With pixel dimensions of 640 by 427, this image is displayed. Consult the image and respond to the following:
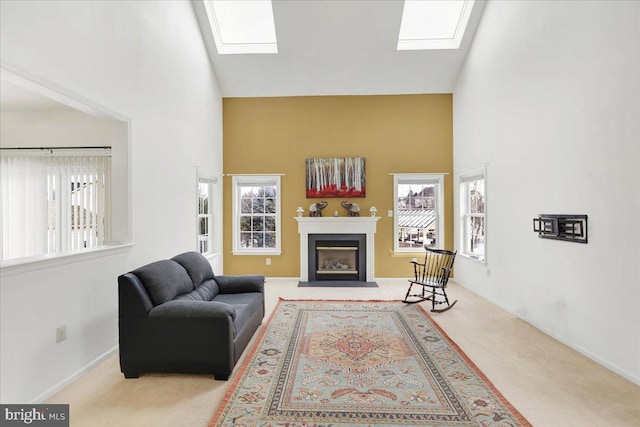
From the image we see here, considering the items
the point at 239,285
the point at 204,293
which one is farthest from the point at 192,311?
the point at 239,285

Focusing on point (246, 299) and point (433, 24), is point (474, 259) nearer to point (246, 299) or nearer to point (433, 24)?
point (246, 299)

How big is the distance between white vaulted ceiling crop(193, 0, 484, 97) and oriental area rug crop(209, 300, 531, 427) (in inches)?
172

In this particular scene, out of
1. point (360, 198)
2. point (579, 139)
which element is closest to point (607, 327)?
point (579, 139)

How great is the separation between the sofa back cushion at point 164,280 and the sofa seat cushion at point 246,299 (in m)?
0.41

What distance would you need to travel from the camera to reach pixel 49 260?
263 centimetres

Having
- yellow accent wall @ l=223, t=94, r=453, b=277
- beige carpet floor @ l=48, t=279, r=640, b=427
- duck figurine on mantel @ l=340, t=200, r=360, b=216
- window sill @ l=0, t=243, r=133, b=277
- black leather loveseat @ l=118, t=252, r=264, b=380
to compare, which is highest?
yellow accent wall @ l=223, t=94, r=453, b=277

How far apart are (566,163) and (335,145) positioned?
4.01m

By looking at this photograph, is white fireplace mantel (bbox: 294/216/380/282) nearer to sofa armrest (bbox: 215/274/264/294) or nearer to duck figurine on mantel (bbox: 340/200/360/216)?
duck figurine on mantel (bbox: 340/200/360/216)

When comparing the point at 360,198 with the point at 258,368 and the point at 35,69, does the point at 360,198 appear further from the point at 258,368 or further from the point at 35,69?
the point at 35,69

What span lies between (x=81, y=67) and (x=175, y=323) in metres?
2.23

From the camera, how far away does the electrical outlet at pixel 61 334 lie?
108 inches

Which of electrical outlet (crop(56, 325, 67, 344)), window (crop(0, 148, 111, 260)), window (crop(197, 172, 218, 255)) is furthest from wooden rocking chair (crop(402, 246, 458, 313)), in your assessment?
window (crop(0, 148, 111, 260))

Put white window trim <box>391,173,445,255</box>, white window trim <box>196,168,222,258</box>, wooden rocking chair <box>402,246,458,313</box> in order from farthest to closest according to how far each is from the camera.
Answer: white window trim <box>391,173,445,255</box>
white window trim <box>196,168,222,258</box>
wooden rocking chair <box>402,246,458,313</box>

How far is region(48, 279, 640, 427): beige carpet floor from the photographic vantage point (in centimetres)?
236
